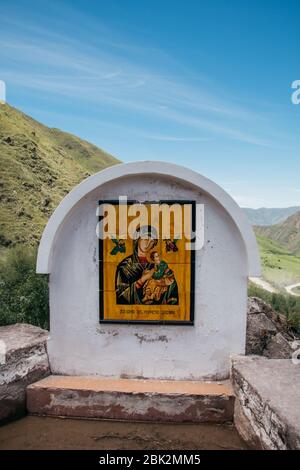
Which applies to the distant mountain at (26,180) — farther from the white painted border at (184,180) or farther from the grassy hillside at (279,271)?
the white painted border at (184,180)

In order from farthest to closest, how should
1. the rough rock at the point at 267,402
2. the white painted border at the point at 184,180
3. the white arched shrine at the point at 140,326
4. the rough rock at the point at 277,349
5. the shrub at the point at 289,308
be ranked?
the shrub at the point at 289,308, the rough rock at the point at 277,349, the white arched shrine at the point at 140,326, the white painted border at the point at 184,180, the rough rock at the point at 267,402

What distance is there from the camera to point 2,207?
91.5ft

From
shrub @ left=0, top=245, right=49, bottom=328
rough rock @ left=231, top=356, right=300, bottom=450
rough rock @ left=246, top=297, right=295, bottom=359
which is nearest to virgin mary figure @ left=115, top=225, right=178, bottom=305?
rough rock @ left=231, top=356, right=300, bottom=450

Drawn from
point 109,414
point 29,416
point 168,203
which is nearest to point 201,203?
point 168,203

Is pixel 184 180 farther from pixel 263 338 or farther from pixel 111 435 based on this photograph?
pixel 263 338

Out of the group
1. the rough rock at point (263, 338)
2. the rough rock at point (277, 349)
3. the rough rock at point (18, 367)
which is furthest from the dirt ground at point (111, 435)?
the rough rock at point (277, 349)

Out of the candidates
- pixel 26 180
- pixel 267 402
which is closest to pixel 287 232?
pixel 26 180

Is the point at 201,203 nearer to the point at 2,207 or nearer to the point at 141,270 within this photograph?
the point at 141,270

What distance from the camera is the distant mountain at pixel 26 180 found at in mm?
26547

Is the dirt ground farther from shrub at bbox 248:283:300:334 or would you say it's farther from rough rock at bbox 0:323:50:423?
shrub at bbox 248:283:300:334

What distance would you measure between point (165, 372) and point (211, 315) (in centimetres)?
113

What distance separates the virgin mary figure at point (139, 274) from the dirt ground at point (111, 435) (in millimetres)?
1722

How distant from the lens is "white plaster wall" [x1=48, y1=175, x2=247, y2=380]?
580 centimetres

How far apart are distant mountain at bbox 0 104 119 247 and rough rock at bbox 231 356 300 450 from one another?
20.8 metres
